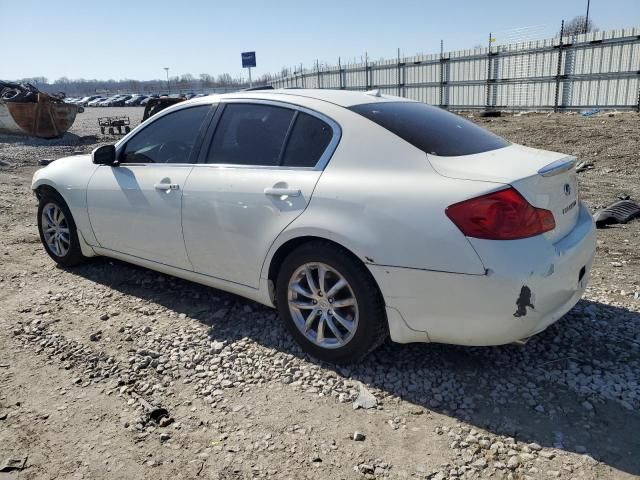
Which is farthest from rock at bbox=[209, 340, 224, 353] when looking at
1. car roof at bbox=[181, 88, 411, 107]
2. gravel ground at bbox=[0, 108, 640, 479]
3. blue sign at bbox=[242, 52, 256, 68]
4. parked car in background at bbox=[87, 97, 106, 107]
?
parked car in background at bbox=[87, 97, 106, 107]

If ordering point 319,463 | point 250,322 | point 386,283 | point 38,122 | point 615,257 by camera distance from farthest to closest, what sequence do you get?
point 38,122 → point 615,257 → point 250,322 → point 386,283 → point 319,463

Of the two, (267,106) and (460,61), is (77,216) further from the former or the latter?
(460,61)

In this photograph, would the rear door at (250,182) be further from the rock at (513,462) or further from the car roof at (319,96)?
the rock at (513,462)

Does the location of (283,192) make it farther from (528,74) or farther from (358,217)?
(528,74)

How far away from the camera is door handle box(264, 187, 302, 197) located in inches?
126

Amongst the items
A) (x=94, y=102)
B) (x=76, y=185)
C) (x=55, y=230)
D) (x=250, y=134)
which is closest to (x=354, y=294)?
(x=250, y=134)

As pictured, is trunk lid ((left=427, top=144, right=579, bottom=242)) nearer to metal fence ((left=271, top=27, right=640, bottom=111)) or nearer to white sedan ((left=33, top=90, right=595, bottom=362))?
white sedan ((left=33, top=90, right=595, bottom=362))

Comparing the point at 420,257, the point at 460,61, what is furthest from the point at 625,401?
the point at 460,61

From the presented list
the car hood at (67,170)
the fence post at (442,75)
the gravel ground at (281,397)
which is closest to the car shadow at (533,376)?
the gravel ground at (281,397)

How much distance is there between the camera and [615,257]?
5.09 metres

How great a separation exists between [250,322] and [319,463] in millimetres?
1587

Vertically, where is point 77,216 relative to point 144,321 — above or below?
above

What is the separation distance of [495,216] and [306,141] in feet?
4.34

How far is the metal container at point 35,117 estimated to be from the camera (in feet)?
63.0
